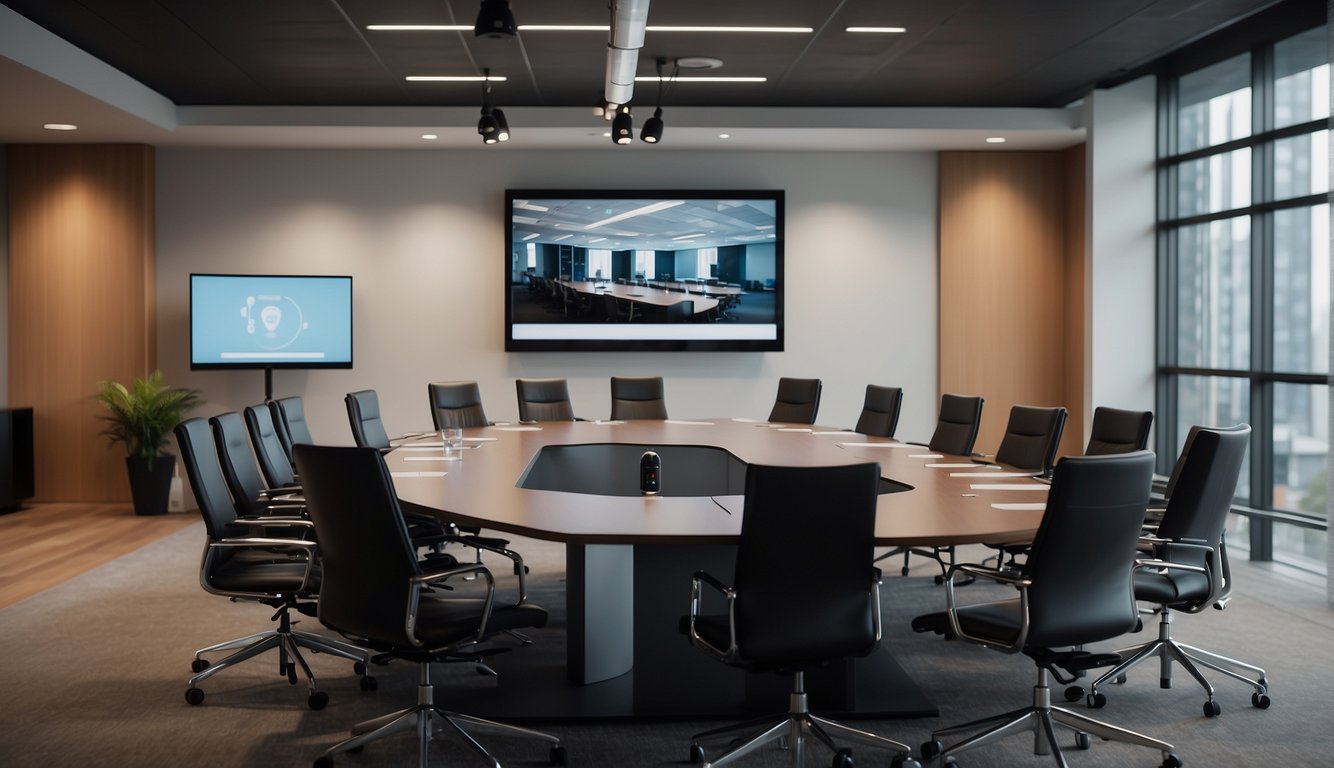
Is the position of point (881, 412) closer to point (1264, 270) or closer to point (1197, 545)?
point (1264, 270)

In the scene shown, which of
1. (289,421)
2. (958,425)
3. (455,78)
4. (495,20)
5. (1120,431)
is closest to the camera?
(495,20)

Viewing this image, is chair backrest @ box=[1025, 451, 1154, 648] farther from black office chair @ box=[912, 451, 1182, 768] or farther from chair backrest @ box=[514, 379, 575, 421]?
chair backrest @ box=[514, 379, 575, 421]

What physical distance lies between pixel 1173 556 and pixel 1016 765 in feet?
3.28

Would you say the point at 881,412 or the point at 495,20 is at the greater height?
the point at 495,20

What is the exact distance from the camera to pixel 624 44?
5.66 metres

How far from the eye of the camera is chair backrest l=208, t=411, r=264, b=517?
14.5 ft

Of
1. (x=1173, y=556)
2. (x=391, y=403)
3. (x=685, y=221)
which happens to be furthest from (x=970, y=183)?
(x=1173, y=556)

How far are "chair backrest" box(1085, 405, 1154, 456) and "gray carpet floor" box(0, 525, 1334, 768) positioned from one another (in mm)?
988

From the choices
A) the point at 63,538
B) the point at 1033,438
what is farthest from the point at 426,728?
the point at 63,538

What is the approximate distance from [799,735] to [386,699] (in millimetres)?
1797

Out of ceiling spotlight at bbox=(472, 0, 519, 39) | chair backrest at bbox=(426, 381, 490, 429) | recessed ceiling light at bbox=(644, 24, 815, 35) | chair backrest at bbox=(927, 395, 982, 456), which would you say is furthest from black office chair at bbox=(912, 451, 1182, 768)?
chair backrest at bbox=(426, 381, 490, 429)

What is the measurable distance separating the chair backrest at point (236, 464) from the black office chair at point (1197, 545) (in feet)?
11.3

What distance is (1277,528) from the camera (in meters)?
7.03

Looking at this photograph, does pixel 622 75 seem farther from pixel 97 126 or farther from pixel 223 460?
pixel 97 126
